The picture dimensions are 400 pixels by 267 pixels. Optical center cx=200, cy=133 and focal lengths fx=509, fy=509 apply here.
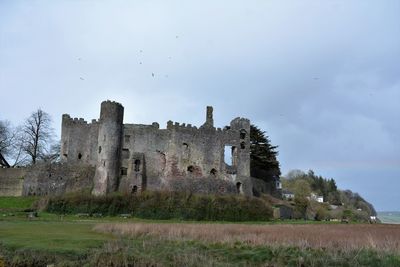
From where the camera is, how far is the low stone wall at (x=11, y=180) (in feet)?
174

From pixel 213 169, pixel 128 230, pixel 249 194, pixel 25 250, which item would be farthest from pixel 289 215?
pixel 25 250

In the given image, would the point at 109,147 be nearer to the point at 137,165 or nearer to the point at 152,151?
the point at 137,165

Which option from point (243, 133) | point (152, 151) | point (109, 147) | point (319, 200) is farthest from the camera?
point (319, 200)

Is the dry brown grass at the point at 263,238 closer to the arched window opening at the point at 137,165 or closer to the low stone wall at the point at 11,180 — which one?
the arched window opening at the point at 137,165

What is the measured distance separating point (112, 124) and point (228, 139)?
1244cm

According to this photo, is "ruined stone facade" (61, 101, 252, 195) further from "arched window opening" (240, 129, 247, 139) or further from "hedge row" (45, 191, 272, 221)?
"hedge row" (45, 191, 272, 221)

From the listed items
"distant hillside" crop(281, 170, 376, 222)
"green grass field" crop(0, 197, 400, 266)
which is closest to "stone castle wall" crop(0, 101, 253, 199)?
"distant hillside" crop(281, 170, 376, 222)

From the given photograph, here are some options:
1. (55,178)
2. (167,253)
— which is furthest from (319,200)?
(167,253)

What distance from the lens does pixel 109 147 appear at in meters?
49.7

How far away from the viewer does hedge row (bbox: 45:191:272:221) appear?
147ft

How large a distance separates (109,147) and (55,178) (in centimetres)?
647

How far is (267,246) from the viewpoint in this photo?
21859 millimetres

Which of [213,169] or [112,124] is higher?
[112,124]

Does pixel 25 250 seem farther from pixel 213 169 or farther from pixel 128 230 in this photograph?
pixel 213 169
